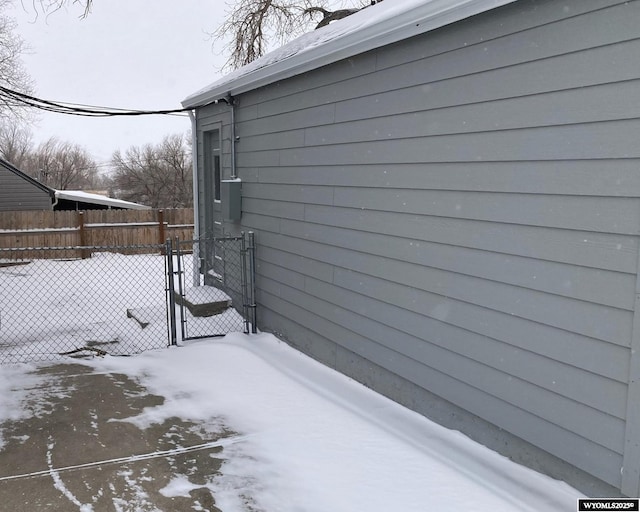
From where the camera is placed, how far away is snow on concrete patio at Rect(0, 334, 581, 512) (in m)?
3.04

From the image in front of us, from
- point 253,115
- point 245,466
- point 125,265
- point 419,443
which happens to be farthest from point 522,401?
point 125,265

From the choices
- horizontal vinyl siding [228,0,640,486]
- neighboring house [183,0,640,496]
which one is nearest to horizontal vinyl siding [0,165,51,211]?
neighboring house [183,0,640,496]

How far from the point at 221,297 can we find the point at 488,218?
15.3 feet

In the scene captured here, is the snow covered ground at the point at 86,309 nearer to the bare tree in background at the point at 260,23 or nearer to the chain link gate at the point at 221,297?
the chain link gate at the point at 221,297

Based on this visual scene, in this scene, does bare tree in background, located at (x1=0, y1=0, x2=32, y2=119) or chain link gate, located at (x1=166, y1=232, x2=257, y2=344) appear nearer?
chain link gate, located at (x1=166, y1=232, x2=257, y2=344)

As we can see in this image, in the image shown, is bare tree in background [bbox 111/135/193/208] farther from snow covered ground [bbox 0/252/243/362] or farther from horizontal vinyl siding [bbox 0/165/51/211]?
snow covered ground [bbox 0/252/243/362]

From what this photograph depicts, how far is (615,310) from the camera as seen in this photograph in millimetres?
2662

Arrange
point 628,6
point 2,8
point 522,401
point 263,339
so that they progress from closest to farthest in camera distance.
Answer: point 628,6 < point 522,401 < point 263,339 < point 2,8

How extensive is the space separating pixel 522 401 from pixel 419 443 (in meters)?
0.81

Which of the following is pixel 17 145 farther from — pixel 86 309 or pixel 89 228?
pixel 86 309

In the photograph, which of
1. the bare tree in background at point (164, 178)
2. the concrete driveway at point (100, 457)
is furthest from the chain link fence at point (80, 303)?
the bare tree in background at point (164, 178)

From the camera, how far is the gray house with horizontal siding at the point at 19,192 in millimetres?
18188

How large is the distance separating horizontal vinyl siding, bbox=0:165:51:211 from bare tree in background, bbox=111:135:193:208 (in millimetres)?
17100

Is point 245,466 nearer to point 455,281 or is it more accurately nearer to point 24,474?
point 24,474
